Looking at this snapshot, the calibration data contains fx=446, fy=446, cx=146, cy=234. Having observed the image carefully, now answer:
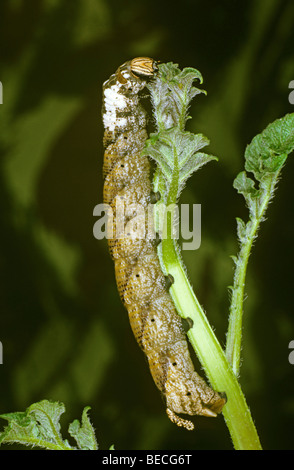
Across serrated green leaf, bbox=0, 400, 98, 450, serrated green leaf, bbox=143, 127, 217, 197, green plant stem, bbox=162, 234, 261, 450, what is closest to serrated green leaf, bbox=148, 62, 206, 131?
serrated green leaf, bbox=143, 127, 217, 197

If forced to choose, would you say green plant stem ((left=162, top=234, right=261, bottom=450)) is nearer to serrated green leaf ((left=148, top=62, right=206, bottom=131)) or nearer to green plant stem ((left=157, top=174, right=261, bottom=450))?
green plant stem ((left=157, top=174, right=261, bottom=450))

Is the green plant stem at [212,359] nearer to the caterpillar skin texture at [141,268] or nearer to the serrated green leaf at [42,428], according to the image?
the caterpillar skin texture at [141,268]

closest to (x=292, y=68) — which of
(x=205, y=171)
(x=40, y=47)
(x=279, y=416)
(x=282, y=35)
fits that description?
(x=282, y=35)

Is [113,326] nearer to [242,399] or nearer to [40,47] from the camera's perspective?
[242,399]

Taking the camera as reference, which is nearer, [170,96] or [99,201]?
[170,96]

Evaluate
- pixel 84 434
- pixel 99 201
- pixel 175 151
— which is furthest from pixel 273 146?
pixel 84 434

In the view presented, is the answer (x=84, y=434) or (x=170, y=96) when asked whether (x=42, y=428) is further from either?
(x=170, y=96)
